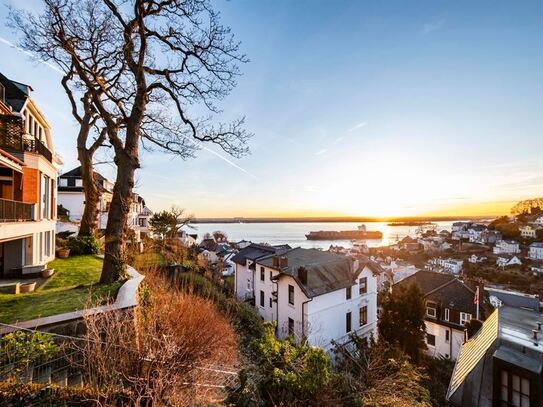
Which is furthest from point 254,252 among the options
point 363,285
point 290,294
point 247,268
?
point 363,285

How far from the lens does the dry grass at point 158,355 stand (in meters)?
4.18

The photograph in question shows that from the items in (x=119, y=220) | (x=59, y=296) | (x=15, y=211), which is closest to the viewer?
(x=59, y=296)

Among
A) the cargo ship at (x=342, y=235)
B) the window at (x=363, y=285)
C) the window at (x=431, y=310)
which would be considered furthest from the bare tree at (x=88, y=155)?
the cargo ship at (x=342, y=235)

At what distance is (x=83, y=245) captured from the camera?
44.8 feet

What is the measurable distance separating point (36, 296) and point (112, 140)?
16.5ft

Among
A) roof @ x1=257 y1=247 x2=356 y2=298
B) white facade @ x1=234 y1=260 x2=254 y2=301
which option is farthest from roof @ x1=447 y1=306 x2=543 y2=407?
white facade @ x1=234 y1=260 x2=254 y2=301

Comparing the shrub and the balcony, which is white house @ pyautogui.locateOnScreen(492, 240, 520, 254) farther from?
the balcony

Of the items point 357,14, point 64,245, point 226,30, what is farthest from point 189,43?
point 64,245

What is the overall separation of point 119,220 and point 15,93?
1088 centimetres

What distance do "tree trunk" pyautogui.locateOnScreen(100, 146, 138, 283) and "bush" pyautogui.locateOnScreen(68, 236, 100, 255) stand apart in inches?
289

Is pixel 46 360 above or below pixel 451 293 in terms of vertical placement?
above

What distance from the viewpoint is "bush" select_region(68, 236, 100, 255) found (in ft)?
44.2

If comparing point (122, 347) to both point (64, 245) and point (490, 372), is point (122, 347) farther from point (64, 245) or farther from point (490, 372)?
point (64, 245)

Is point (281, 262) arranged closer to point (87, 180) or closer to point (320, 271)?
point (320, 271)
